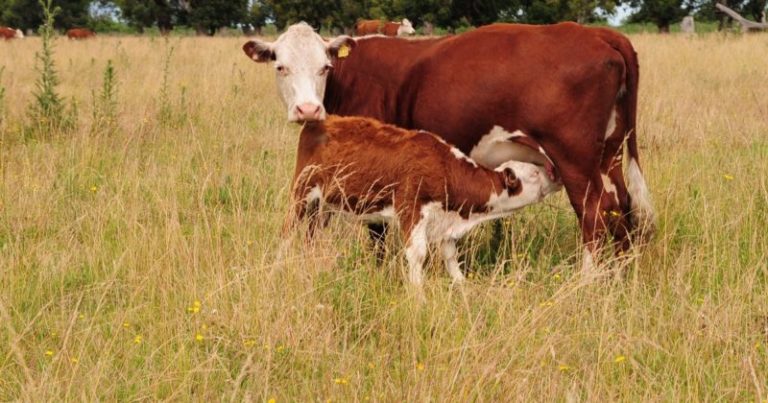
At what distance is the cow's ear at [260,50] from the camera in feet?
18.4

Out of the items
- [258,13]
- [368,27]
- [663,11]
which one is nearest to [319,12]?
[258,13]

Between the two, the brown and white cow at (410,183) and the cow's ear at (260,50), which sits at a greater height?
the cow's ear at (260,50)

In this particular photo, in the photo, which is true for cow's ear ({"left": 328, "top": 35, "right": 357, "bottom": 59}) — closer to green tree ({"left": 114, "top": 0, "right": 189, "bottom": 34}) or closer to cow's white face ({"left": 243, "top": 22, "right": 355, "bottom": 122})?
cow's white face ({"left": 243, "top": 22, "right": 355, "bottom": 122})

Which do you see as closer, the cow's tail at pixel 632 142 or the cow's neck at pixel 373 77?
the cow's tail at pixel 632 142

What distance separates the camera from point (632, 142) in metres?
5.38

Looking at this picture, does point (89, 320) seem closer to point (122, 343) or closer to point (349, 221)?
point (122, 343)

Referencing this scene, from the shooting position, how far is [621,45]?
16.9 ft

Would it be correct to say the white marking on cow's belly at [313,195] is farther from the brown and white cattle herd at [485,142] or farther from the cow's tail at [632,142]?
the cow's tail at [632,142]

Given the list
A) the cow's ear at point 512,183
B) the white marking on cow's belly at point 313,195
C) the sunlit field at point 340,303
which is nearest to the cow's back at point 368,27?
the sunlit field at point 340,303

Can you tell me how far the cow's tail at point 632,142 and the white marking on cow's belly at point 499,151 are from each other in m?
0.56

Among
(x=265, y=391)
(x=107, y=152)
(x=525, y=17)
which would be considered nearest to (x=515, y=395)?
(x=265, y=391)

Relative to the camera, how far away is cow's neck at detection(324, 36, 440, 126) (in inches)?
221

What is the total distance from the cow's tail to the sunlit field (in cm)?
16

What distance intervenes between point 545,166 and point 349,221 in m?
1.20
